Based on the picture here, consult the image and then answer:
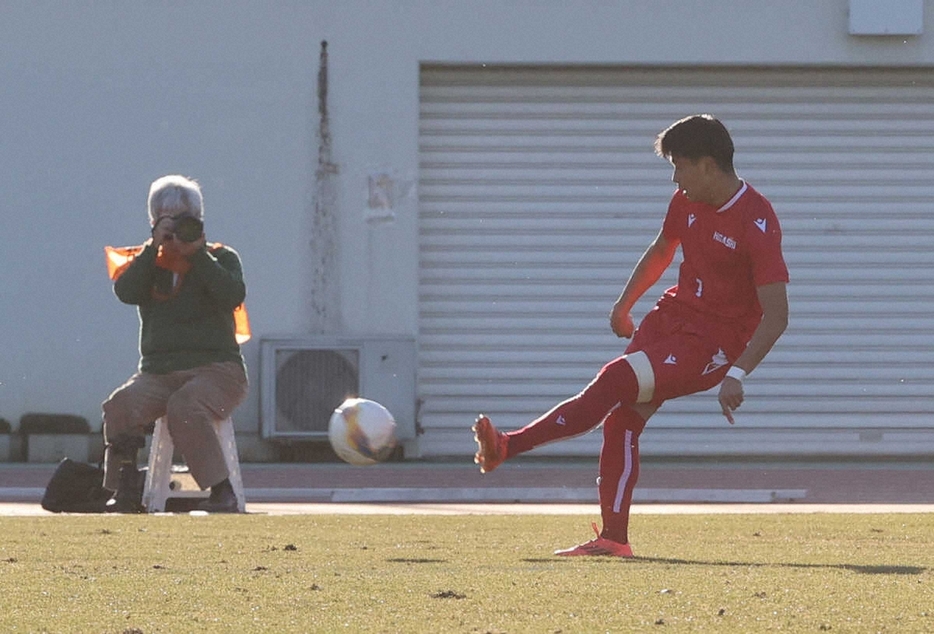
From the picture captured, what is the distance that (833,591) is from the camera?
4.47 meters

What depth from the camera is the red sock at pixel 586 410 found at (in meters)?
5.74

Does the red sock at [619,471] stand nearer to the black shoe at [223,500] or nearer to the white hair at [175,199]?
the black shoe at [223,500]

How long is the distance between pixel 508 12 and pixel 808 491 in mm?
5140

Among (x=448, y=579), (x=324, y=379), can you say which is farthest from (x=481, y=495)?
(x=448, y=579)

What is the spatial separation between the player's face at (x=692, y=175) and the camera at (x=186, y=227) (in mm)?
3490

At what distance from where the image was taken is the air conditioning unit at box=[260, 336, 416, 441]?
14.4m

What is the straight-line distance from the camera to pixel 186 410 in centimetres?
866

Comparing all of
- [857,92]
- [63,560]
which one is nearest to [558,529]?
[63,560]

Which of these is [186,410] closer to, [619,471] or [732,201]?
[619,471]

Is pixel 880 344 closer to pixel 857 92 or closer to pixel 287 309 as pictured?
pixel 857 92

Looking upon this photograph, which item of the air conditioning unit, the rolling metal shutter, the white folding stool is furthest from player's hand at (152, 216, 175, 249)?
the rolling metal shutter

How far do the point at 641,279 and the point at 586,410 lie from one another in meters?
0.62

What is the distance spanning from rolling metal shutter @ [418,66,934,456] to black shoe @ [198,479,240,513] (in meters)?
5.98

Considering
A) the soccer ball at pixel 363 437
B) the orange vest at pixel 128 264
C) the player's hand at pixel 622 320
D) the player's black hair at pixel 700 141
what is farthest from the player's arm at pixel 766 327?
the orange vest at pixel 128 264
